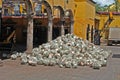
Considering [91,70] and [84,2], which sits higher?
[84,2]

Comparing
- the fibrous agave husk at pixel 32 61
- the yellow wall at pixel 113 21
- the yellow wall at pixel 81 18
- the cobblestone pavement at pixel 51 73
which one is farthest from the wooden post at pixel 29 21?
the yellow wall at pixel 113 21

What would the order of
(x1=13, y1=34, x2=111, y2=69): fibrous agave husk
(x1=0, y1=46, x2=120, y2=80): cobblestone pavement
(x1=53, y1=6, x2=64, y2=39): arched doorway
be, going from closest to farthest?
(x1=0, y1=46, x2=120, y2=80): cobblestone pavement < (x1=13, y1=34, x2=111, y2=69): fibrous agave husk < (x1=53, y1=6, x2=64, y2=39): arched doorway

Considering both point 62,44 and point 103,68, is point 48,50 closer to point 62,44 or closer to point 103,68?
point 62,44

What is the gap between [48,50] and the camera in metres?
23.6

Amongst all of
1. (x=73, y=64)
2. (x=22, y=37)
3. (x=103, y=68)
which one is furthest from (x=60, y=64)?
(x=22, y=37)

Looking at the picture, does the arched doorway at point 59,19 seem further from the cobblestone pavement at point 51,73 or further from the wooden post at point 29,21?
the cobblestone pavement at point 51,73

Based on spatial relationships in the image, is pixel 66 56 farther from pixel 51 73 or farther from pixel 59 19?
pixel 59 19

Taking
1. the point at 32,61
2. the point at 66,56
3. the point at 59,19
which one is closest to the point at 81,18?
the point at 59,19

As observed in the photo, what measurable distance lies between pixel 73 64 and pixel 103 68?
1508mm

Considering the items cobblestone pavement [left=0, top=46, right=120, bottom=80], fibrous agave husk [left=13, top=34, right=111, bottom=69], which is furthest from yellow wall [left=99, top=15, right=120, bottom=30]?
cobblestone pavement [left=0, top=46, right=120, bottom=80]

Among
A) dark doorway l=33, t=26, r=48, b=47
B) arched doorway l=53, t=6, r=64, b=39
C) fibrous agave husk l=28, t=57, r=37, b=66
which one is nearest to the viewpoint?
fibrous agave husk l=28, t=57, r=37, b=66

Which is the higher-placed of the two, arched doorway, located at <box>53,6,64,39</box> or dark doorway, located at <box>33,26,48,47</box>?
arched doorway, located at <box>53,6,64,39</box>

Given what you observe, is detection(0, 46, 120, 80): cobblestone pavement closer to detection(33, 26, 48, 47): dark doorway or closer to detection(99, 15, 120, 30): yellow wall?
detection(33, 26, 48, 47): dark doorway

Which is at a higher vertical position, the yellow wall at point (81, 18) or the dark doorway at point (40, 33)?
the yellow wall at point (81, 18)
